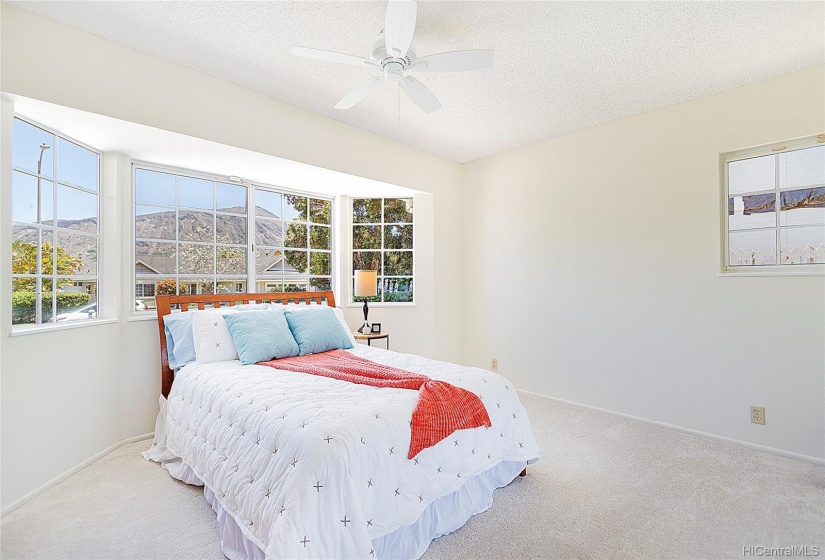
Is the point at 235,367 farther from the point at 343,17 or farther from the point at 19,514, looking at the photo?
the point at 343,17

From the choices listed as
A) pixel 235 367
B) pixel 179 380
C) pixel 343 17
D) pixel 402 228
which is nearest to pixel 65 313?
pixel 179 380

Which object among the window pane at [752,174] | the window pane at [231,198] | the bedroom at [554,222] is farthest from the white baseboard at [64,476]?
the window pane at [752,174]

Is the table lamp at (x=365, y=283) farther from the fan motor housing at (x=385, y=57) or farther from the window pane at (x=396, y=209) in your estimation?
the fan motor housing at (x=385, y=57)

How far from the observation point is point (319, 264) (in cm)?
454

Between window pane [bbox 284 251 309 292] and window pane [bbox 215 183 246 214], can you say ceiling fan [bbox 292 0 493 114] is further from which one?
window pane [bbox 284 251 309 292]

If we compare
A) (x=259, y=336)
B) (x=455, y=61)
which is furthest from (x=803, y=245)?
(x=259, y=336)

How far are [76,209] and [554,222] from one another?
398 cm

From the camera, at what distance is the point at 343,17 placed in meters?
2.21

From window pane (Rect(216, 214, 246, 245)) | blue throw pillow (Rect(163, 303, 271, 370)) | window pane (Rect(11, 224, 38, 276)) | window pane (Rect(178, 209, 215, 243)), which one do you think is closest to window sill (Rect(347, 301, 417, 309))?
window pane (Rect(216, 214, 246, 245))

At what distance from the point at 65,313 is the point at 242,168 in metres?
1.65

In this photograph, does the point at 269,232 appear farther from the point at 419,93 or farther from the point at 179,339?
the point at 419,93

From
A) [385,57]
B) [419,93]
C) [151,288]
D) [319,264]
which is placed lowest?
[151,288]

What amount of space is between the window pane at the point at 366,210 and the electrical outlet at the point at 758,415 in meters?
3.77

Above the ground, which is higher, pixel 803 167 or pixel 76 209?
pixel 803 167
